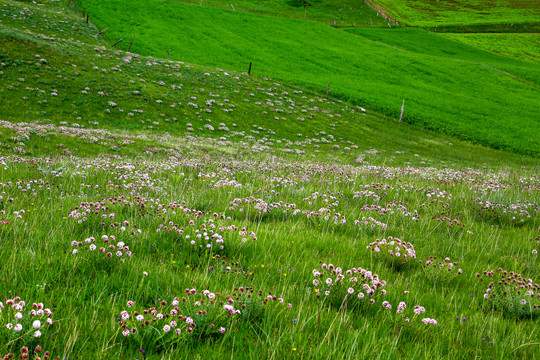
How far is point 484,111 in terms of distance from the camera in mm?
47031

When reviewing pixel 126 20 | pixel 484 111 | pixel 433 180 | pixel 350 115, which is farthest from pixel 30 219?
pixel 126 20

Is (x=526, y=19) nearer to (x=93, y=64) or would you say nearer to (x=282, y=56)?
(x=282, y=56)

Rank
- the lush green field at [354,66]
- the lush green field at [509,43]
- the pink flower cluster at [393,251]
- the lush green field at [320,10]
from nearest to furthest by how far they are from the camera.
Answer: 1. the pink flower cluster at [393,251]
2. the lush green field at [354,66]
3. the lush green field at [509,43]
4. the lush green field at [320,10]

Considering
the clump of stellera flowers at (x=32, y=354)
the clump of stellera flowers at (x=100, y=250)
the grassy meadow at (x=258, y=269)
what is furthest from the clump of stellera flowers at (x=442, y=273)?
the clump of stellera flowers at (x=32, y=354)

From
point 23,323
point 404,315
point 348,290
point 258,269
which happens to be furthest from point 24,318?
point 404,315

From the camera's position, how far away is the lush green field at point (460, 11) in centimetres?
10875

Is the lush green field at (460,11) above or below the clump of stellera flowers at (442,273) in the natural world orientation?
above

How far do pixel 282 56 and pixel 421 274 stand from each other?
60.4 meters

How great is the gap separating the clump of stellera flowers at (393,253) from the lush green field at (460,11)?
122 metres

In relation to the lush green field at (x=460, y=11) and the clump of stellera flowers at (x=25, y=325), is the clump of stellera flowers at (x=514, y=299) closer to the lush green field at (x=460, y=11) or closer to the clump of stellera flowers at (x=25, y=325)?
the clump of stellera flowers at (x=25, y=325)

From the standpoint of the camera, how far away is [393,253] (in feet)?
13.8

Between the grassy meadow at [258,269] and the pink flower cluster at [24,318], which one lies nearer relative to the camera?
the pink flower cluster at [24,318]

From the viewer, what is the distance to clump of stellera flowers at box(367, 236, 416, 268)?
415 cm

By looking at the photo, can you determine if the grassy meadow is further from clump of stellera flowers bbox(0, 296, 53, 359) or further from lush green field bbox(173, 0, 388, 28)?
lush green field bbox(173, 0, 388, 28)
